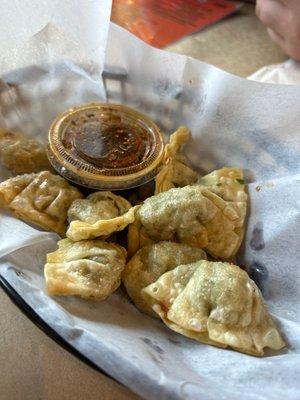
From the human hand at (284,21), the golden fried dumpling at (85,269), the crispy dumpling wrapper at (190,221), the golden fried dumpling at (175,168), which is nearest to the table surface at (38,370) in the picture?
the golden fried dumpling at (85,269)

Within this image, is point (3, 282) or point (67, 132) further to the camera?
point (67, 132)

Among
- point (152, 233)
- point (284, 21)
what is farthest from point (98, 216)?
point (284, 21)

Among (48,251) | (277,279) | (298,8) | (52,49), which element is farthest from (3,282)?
(298,8)

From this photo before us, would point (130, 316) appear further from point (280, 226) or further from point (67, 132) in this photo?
point (67, 132)

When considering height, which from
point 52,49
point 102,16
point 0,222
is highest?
point 102,16

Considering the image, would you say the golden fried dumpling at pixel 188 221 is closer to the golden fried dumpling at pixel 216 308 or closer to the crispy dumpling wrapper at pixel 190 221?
the crispy dumpling wrapper at pixel 190 221

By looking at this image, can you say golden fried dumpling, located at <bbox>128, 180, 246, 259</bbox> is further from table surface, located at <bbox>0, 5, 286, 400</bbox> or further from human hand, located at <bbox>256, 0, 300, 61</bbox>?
human hand, located at <bbox>256, 0, 300, 61</bbox>

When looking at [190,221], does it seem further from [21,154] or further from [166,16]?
[166,16]
